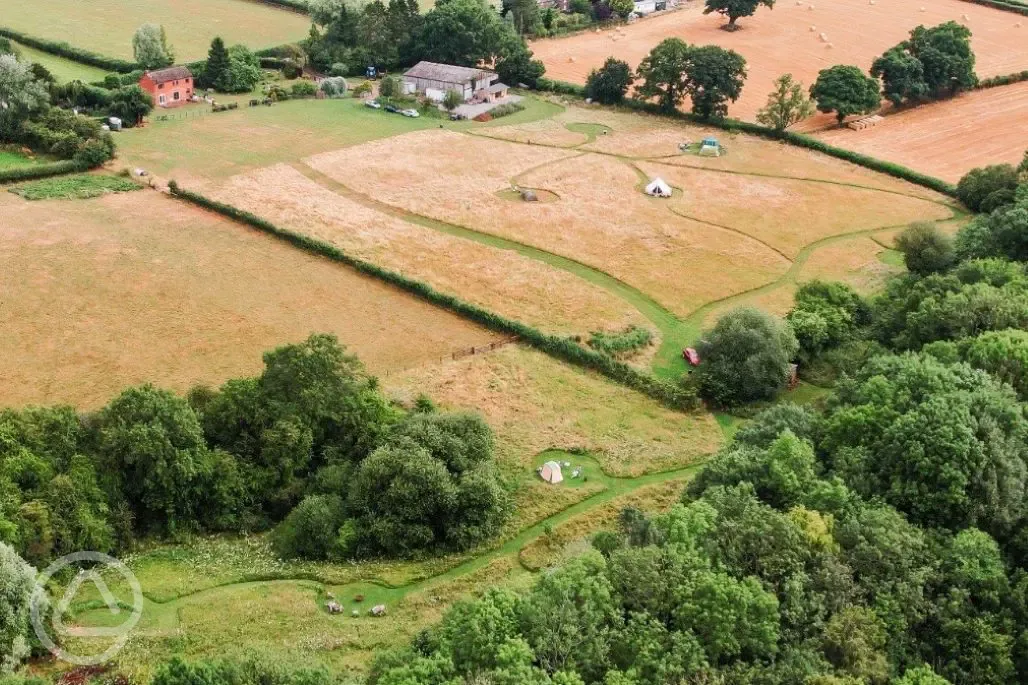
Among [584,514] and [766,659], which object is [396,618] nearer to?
[584,514]

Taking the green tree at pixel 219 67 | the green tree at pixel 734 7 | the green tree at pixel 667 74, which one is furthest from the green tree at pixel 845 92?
A: the green tree at pixel 219 67

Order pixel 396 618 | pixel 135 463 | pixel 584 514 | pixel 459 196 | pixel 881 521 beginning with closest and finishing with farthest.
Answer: pixel 881 521 → pixel 396 618 → pixel 135 463 → pixel 584 514 → pixel 459 196

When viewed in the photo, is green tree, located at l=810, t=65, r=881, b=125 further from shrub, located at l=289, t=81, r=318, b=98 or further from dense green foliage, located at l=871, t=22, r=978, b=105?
shrub, located at l=289, t=81, r=318, b=98

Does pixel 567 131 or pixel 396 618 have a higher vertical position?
pixel 567 131

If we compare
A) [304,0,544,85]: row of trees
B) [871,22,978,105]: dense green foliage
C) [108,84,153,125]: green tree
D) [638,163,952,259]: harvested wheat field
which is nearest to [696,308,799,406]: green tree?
[638,163,952,259]: harvested wheat field

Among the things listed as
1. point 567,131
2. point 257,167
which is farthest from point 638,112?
point 257,167
